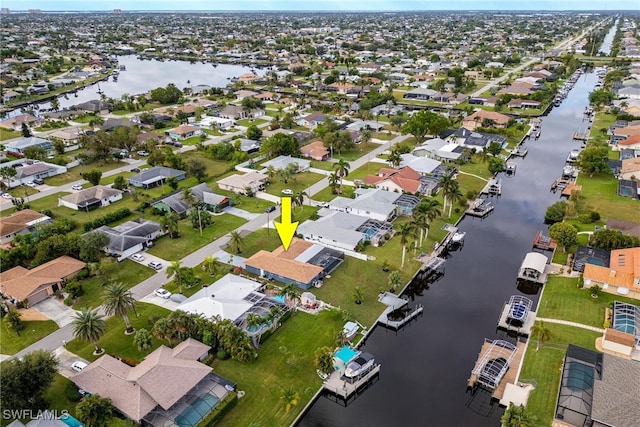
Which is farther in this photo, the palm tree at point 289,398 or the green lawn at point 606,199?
the green lawn at point 606,199

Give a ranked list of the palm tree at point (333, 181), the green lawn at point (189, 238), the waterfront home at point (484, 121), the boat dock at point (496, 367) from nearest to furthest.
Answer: the boat dock at point (496, 367) < the green lawn at point (189, 238) < the palm tree at point (333, 181) < the waterfront home at point (484, 121)

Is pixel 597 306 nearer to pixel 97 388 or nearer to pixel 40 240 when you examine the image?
pixel 97 388

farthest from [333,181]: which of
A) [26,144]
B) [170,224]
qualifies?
[26,144]

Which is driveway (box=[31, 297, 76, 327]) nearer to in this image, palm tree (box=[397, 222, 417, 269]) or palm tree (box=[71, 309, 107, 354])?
palm tree (box=[71, 309, 107, 354])

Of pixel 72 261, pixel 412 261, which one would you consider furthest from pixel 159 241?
pixel 412 261

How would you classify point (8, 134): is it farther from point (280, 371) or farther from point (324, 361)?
point (324, 361)

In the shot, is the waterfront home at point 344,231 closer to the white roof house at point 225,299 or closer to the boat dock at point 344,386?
the white roof house at point 225,299

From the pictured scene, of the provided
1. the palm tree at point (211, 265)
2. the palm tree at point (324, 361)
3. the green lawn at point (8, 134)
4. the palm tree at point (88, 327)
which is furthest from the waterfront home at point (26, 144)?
the palm tree at point (324, 361)
